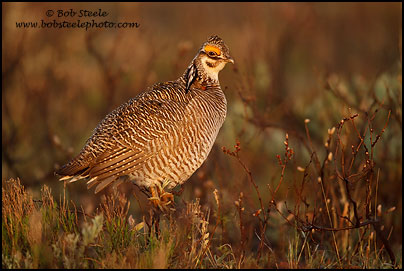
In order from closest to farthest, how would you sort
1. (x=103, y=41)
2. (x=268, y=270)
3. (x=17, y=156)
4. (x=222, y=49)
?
(x=268, y=270) < (x=222, y=49) < (x=17, y=156) < (x=103, y=41)

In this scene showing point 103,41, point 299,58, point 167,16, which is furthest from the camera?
point 167,16

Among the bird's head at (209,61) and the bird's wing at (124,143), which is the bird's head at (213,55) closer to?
the bird's head at (209,61)

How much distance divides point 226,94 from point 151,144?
460 cm

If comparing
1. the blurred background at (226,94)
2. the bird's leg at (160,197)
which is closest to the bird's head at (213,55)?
the blurred background at (226,94)

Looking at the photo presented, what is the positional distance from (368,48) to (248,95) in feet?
39.1

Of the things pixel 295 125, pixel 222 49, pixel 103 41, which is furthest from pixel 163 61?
pixel 222 49

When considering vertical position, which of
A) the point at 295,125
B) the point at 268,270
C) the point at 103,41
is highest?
the point at 103,41

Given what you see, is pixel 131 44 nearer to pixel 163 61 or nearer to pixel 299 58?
pixel 163 61

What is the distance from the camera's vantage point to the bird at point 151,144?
4.47 m

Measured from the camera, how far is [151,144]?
448 centimetres

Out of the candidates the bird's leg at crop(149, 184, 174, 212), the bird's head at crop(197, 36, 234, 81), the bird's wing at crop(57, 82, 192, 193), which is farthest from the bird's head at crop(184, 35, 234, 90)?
the bird's leg at crop(149, 184, 174, 212)

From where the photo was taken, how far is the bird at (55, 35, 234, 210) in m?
4.47

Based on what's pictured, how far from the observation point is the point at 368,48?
17.0 m

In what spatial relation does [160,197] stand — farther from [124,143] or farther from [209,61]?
[209,61]
